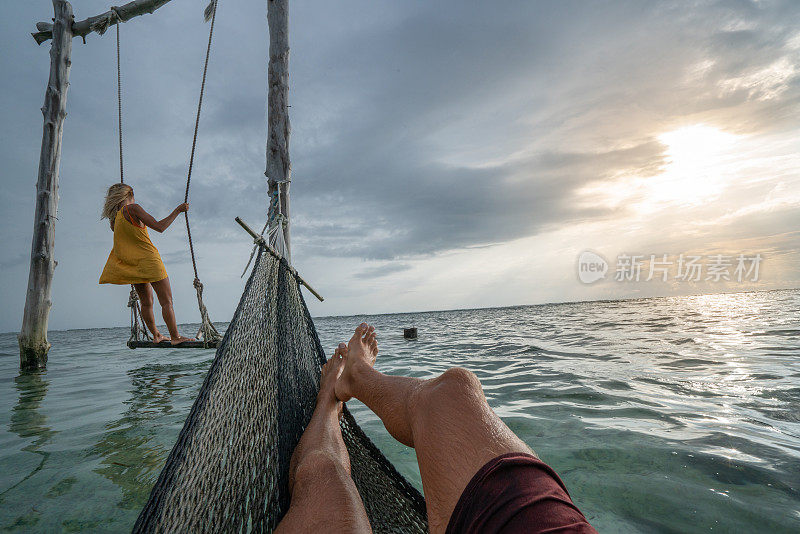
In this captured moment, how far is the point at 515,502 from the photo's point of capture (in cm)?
61

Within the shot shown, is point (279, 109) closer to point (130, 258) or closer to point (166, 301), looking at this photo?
point (130, 258)

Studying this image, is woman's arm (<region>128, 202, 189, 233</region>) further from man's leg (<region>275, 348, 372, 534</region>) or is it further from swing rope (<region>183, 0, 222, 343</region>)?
man's leg (<region>275, 348, 372, 534</region>)

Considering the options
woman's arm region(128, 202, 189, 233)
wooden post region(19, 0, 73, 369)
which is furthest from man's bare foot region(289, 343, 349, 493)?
wooden post region(19, 0, 73, 369)

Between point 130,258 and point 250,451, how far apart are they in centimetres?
327

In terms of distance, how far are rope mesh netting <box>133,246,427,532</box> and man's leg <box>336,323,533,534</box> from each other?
0.87 ft

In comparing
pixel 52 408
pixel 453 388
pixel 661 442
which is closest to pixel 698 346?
pixel 661 442

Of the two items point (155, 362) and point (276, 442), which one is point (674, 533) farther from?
point (155, 362)

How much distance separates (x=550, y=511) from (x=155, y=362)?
7425 millimetres

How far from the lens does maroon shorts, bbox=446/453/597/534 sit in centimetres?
58

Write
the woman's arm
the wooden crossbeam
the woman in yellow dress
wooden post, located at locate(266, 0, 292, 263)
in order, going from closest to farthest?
wooden post, located at locate(266, 0, 292, 263)
the woman's arm
the woman in yellow dress
the wooden crossbeam

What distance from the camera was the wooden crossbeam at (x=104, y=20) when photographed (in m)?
4.71

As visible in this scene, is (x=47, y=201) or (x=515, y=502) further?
(x=47, y=201)

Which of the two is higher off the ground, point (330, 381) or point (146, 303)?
point (146, 303)

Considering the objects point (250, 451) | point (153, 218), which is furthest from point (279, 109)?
point (250, 451)
